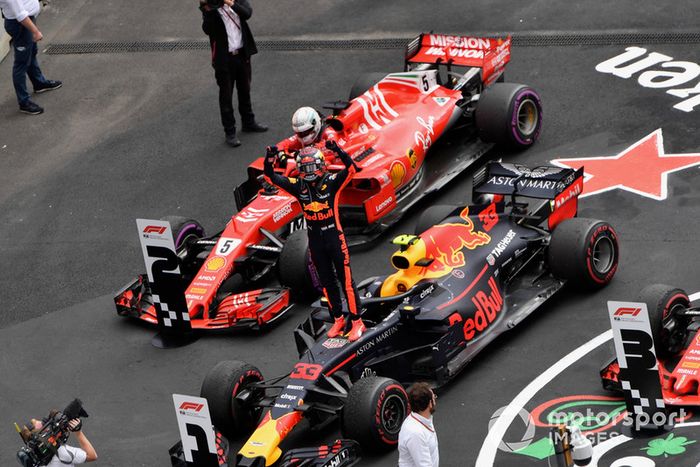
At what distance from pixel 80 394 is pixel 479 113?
647 cm

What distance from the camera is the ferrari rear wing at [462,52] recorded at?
18797 mm

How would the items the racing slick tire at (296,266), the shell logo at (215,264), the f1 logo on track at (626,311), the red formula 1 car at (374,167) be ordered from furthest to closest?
the shell logo at (215,264) → the red formula 1 car at (374,167) → the racing slick tire at (296,266) → the f1 logo on track at (626,311)

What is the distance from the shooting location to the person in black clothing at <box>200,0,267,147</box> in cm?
1908

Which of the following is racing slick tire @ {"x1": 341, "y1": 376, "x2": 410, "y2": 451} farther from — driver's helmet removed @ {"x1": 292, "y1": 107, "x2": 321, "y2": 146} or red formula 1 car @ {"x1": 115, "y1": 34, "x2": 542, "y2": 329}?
driver's helmet removed @ {"x1": 292, "y1": 107, "x2": 321, "y2": 146}

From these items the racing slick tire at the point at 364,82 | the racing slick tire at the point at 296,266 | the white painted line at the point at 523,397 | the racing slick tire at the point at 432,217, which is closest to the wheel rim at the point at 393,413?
the white painted line at the point at 523,397

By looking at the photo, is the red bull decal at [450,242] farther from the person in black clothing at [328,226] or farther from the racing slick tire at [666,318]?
the racing slick tire at [666,318]

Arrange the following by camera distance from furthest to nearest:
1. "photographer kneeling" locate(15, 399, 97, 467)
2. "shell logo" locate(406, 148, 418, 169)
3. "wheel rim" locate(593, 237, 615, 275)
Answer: "shell logo" locate(406, 148, 418, 169)
"wheel rim" locate(593, 237, 615, 275)
"photographer kneeling" locate(15, 399, 97, 467)

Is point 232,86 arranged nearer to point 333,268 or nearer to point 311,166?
point 311,166

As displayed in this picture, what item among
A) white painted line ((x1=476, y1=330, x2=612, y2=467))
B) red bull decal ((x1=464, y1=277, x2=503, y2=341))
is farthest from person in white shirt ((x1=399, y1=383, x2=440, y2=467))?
red bull decal ((x1=464, y1=277, x2=503, y2=341))

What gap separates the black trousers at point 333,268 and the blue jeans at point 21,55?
8.90m

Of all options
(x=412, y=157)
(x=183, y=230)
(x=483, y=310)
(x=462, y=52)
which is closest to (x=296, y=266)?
(x=183, y=230)

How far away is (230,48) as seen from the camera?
63.0ft

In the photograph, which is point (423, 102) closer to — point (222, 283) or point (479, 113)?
point (479, 113)

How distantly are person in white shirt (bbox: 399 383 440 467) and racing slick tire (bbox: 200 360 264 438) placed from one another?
280cm
